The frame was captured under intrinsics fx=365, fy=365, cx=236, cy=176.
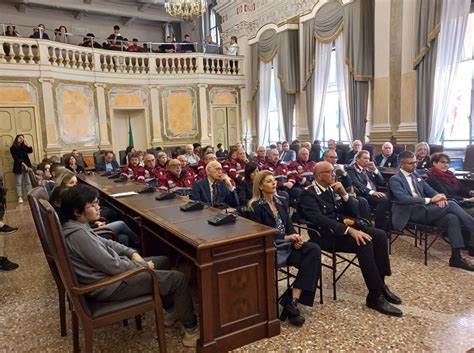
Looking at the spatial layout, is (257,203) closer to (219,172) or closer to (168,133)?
(219,172)

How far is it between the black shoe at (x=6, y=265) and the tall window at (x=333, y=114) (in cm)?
679

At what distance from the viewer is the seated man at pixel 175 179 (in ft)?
15.6

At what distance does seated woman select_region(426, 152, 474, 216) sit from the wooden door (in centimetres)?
831

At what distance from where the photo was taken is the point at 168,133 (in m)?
10.8

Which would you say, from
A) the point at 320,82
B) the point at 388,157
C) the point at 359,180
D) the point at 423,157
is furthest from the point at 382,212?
the point at 320,82

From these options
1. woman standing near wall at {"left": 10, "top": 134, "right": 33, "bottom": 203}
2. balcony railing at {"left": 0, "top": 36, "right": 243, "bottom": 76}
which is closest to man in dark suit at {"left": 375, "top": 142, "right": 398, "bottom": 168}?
balcony railing at {"left": 0, "top": 36, "right": 243, "bottom": 76}

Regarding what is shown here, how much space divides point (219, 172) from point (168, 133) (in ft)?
24.0

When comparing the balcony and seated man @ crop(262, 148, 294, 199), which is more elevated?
the balcony

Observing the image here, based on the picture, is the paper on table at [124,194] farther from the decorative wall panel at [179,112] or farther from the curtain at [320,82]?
the decorative wall panel at [179,112]

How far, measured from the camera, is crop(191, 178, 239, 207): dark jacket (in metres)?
3.80

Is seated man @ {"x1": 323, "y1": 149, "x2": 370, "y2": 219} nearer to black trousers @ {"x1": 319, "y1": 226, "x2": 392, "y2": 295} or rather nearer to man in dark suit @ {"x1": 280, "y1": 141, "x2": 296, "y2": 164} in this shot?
black trousers @ {"x1": 319, "y1": 226, "x2": 392, "y2": 295}

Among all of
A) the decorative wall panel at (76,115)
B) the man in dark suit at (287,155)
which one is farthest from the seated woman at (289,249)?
the decorative wall panel at (76,115)

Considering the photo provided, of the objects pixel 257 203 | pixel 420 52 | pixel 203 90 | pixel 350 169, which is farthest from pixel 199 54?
pixel 257 203

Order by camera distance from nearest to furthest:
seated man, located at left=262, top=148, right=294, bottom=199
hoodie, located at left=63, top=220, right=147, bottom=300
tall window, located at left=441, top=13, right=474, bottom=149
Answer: hoodie, located at left=63, top=220, right=147, bottom=300 → seated man, located at left=262, top=148, right=294, bottom=199 → tall window, located at left=441, top=13, right=474, bottom=149
